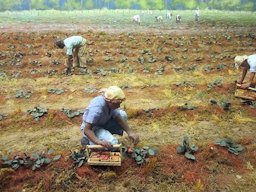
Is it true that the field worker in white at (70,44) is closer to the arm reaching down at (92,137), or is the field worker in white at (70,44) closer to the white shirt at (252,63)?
the white shirt at (252,63)

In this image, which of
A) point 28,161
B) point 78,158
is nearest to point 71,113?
point 28,161

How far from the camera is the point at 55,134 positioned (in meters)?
7.75

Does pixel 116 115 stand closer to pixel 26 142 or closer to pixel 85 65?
pixel 26 142

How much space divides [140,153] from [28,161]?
79.5 inches

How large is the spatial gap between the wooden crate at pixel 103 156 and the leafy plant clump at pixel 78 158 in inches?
8.3

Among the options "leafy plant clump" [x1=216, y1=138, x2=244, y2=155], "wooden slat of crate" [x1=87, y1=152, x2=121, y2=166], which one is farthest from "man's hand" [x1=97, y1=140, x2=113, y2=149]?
"leafy plant clump" [x1=216, y1=138, x2=244, y2=155]

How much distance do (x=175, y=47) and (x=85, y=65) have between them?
630 centimetres

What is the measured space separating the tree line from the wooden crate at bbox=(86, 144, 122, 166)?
63816 millimetres

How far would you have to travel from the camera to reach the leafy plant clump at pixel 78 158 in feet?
19.2

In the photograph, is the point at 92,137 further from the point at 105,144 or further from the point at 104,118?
the point at 104,118

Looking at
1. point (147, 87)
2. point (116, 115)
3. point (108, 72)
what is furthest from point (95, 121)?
point (108, 72)

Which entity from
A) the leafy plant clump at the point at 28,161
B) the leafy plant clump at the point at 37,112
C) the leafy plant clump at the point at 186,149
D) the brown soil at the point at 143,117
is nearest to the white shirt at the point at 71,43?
the brown soil at the point at 143,117

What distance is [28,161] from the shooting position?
602 centimetres

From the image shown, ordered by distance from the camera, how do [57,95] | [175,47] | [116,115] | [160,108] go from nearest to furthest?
1. [116,115]
2. [160,108]
3. [57,95]
4. [175,47]
